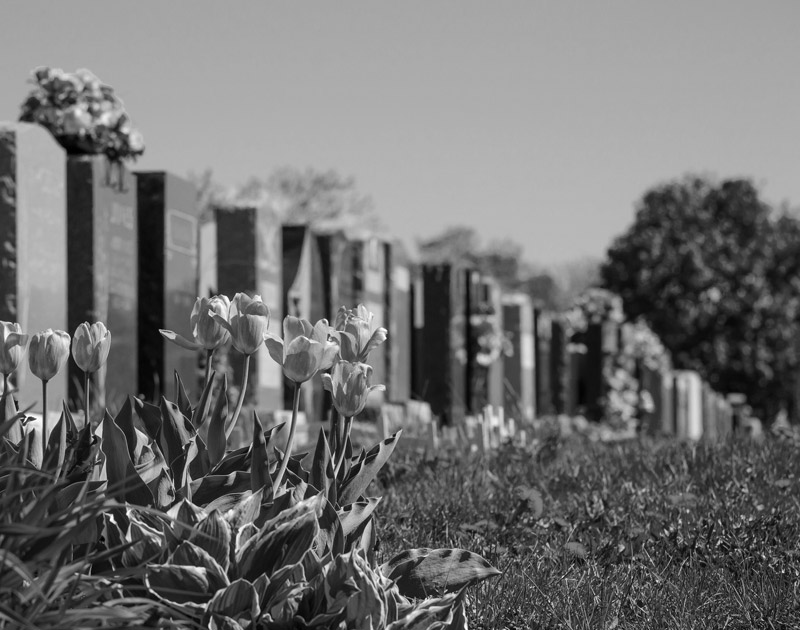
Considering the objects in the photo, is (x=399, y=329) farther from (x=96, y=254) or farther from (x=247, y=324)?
(x=247, y=324)

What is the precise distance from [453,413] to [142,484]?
8987 mm

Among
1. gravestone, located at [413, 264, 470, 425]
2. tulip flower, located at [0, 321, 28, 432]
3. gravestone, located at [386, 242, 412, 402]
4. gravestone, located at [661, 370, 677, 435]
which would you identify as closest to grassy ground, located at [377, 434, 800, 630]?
tulip flower, located at [0, 321, 28, 432]

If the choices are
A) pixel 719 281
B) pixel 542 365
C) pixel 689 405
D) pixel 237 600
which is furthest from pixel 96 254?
pixel 719 281

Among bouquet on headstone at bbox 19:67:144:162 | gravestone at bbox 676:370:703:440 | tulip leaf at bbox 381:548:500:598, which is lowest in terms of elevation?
gravestone at bbox 676:370:703:440

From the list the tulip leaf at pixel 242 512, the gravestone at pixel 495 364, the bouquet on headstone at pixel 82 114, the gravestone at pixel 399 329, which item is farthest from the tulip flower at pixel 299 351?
the gravestone at pixel 495 364

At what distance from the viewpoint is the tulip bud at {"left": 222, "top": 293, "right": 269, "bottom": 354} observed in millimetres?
2514

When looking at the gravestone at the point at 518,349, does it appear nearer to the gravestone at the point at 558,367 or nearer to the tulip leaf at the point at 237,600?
the gravestone at the point at 558,367

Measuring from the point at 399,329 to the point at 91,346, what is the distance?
8899mm

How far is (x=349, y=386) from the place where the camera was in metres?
2.53

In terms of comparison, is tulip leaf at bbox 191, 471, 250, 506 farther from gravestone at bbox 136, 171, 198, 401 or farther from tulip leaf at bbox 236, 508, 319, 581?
gravestone at bbox 136, 171, 198, 401

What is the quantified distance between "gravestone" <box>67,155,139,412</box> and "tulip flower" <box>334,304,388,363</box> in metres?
4.61

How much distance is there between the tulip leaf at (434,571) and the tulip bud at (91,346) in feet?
2.56

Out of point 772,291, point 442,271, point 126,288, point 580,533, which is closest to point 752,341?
point 772,291

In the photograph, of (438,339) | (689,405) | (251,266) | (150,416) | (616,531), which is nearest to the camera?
(150,416)
